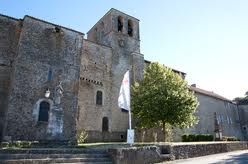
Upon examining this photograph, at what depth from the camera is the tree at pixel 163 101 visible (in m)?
19.7

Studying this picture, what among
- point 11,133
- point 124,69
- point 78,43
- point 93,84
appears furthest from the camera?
point 124,69

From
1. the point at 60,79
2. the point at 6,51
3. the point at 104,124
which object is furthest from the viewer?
the point at 104,124

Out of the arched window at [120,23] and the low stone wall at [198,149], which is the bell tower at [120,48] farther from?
the low stone wall at [198,149]

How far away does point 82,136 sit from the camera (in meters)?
20.8

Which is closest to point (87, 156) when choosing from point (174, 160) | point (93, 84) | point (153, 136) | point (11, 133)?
point (174, 160)

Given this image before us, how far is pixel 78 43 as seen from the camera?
2231 centimetres

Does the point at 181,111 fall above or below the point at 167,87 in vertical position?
below

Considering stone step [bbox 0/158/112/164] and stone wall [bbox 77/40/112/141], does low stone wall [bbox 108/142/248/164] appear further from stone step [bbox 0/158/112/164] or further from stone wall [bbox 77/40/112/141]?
stone wall [bbox 77/40/112/141]

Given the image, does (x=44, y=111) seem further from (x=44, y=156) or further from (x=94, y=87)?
(x=44, y=156)

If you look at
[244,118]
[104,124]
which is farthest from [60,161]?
[244,118]

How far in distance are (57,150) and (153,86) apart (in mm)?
12100

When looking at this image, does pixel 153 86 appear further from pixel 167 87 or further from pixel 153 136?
pixel 153 136

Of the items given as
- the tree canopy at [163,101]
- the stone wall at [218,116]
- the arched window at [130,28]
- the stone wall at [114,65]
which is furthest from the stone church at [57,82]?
the stone wall at [218,116]

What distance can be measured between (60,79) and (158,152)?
37.4ft
